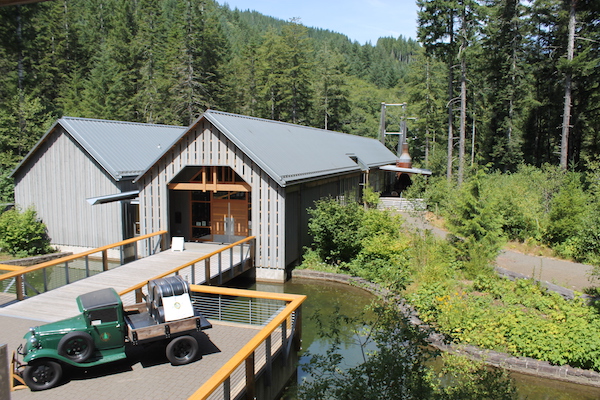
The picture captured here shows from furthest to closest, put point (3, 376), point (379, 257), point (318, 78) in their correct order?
point (318, 78) → point (379, 257) → point (3, 376)

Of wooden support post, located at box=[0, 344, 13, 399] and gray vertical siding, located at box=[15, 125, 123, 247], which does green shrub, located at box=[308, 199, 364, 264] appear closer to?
gray vertical siding, located at box=[15, 125, 123, 247]

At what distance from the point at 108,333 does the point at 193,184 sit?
30.8 ft

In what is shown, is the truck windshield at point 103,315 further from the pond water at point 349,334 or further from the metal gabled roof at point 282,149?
the metal gabled roof at point 282,149

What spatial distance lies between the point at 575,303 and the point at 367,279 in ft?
20.1

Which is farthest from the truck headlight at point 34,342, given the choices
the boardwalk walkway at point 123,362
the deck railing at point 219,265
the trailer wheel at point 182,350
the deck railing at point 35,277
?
the deck railing at point 219,265

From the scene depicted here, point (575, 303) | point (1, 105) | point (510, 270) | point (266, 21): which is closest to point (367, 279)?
point (510, 270)

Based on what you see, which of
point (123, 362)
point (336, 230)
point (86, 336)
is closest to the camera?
point (86, 336)

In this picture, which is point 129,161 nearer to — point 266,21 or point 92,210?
point 92,210

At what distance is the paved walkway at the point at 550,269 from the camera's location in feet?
44.9

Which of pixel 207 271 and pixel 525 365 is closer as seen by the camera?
pixel 525 365

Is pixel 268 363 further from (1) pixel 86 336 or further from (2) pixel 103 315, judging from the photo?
(1) pixel 86 336

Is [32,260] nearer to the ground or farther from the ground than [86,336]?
nearer to the ground

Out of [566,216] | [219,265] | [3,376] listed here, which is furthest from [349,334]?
[566,216]

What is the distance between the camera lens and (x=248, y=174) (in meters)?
15.3
